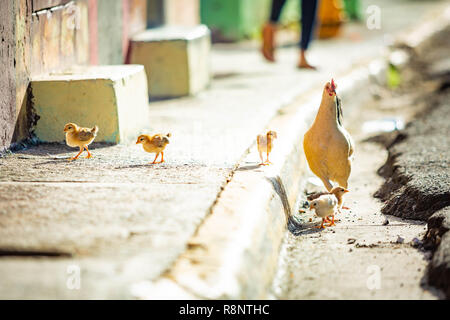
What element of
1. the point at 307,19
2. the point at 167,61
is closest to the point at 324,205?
the point at 167,61

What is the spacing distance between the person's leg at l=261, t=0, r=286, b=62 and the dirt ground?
3894 millimetres

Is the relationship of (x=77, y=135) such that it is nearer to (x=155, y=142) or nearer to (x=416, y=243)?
(x=155, y=142)

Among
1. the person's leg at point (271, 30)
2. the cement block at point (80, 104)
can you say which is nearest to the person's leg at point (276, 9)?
the person's leg at point (271, 30)

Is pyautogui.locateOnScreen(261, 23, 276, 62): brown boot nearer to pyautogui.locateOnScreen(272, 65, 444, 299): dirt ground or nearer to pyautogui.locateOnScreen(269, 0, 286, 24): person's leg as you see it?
pyautogui.locateOnScreen(269, 0, 286, 24): person's leg

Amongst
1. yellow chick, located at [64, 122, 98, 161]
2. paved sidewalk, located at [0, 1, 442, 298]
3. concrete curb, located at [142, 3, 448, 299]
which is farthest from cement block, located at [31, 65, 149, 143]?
concrete curb, located at [142, 3, 448, 299]

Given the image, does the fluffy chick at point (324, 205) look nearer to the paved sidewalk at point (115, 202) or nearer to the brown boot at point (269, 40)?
the paved sidewalk at point (115, 202)

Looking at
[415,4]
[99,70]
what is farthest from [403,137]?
[415,4]

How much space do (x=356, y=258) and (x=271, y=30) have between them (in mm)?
5224

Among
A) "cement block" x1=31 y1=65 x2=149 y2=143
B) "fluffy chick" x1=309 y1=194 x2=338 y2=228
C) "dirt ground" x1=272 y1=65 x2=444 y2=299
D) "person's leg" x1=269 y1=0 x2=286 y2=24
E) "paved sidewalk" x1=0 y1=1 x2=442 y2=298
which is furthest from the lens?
"person's leg" x1=269 y1=0 x2=286 y2=24

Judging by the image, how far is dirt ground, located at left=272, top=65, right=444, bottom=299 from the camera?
3188 millimetres

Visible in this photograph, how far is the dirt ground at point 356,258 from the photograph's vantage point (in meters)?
3.19

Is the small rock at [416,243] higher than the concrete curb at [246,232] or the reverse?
the reverse

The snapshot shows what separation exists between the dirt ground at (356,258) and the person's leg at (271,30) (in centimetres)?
389
